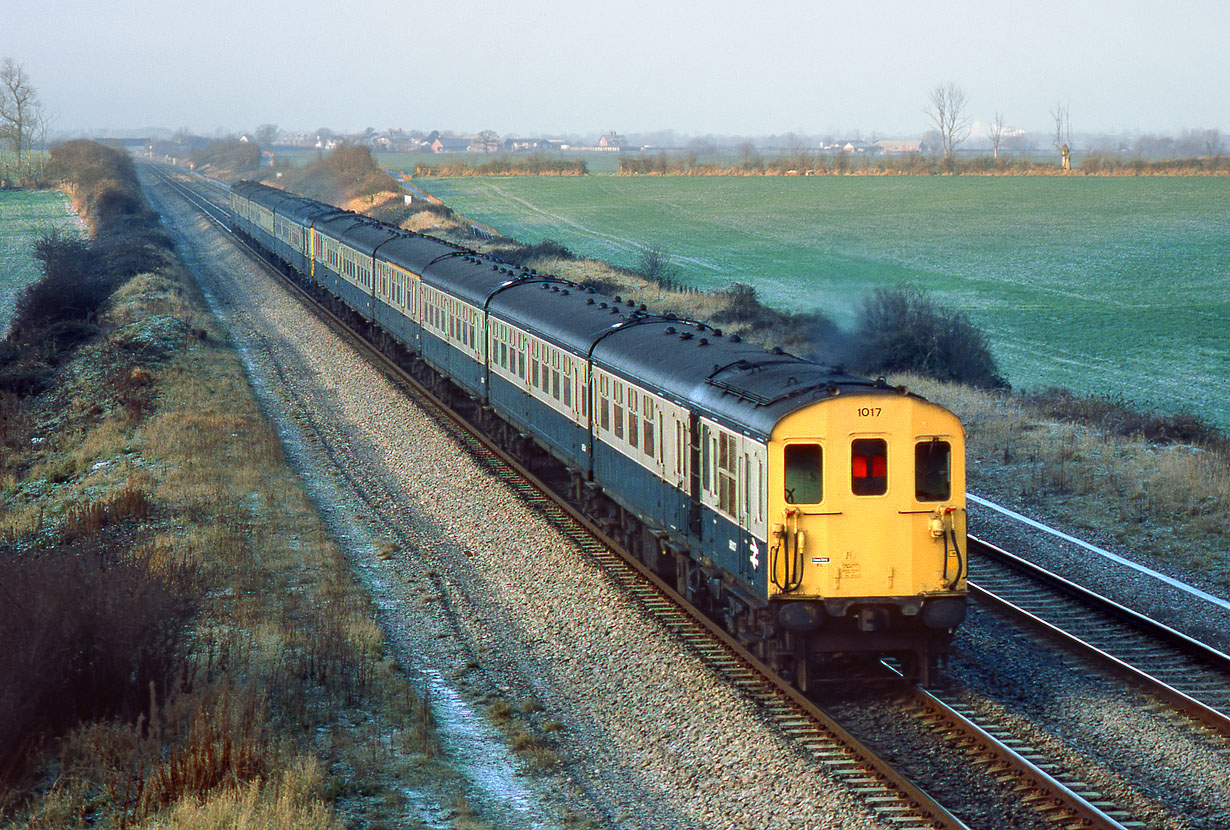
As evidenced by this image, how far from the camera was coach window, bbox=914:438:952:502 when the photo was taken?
451 inches

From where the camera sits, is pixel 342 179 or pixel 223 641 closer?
pixel 223 641

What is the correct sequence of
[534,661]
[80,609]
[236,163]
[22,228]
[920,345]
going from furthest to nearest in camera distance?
1. [236,163]
2. [22,228]
3. [920,345]
4. [534,661]
5. [80,609]

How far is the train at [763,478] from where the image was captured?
1130 centimetres

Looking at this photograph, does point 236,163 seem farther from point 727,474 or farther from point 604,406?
point 727,474

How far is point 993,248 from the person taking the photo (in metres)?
69.9

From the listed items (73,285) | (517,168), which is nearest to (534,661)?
(73,285)

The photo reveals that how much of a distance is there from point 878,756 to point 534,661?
4.39 m

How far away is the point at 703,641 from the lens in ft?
44.5

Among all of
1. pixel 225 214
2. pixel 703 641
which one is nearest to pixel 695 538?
pixel 703 641

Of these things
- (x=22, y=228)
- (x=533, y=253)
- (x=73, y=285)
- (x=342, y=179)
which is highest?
(x=342, y=179)

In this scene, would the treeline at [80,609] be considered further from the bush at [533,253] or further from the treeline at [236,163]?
the treeline at [236,163]

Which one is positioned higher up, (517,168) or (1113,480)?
(517,168)

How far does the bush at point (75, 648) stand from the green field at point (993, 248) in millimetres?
26556

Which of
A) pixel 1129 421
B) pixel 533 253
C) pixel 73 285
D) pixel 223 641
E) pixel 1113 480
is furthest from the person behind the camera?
pixel 533 253
